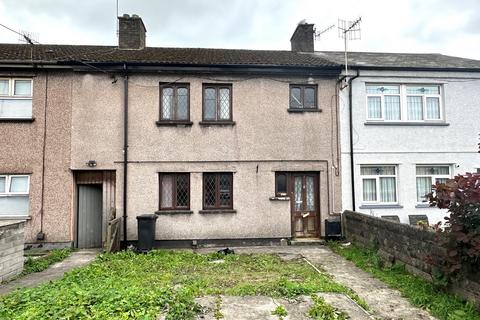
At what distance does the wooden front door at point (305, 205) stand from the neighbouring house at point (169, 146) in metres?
0.03

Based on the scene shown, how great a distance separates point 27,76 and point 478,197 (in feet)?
Result: 40.1

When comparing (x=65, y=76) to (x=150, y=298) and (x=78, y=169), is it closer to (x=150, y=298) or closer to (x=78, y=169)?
(x=78, y=169)

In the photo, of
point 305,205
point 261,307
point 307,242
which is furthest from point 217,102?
point 261,307

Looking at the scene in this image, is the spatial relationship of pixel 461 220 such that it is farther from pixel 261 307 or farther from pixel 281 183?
pixel 281 183

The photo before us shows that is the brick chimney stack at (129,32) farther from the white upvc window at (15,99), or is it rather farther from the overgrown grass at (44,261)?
the overgrown grass at (44,261)

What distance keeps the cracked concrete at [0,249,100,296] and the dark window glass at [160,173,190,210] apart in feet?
8.41

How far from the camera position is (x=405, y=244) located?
6980 mm

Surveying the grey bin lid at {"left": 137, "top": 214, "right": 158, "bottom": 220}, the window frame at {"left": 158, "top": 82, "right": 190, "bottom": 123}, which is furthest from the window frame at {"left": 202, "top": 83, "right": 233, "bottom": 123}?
the grey bin lid at {"left": 137, "top": 214, "right": 158, "bottom": 220}

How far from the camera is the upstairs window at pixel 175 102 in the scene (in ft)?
34.7

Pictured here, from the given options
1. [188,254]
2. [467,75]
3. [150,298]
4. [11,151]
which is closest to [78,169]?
[11,151]

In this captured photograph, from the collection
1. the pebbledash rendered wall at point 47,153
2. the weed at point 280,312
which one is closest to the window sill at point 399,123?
the weed at point 280,312

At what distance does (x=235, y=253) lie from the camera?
30.5 feet

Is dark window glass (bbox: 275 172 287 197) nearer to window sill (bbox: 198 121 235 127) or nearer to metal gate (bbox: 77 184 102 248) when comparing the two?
window sill (bbox: 198 121 235 127)

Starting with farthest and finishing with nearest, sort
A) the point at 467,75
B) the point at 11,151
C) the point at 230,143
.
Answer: the point at 467,75 → the point at 230,143 → the point at 11,151
